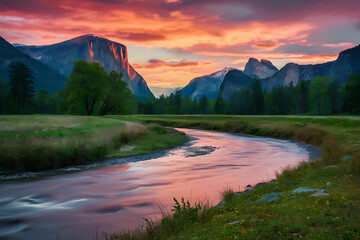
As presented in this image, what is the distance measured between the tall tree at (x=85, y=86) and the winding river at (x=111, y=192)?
152ft

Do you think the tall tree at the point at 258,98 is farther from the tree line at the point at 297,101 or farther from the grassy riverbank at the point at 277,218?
the grassy riverbank at the point at 277,218

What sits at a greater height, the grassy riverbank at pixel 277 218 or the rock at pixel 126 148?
the grassy riverbank at pixel 277 218

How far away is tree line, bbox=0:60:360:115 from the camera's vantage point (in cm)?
6506

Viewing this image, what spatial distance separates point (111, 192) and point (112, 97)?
60.9 meters

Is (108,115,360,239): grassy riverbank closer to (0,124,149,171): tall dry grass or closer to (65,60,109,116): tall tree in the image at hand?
(0,124,149,171): tall dry grass

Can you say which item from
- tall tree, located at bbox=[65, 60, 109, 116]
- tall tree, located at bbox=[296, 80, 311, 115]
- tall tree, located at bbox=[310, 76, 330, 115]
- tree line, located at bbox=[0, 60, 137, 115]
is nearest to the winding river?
tall tree, located at bbox=[65, 60, 109, 116]

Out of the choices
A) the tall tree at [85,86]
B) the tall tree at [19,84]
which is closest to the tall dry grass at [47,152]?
the tall tree at [85,86]

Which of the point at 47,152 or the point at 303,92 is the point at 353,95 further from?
the point at 47,152

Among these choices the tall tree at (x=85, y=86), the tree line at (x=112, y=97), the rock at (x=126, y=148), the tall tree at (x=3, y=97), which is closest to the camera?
the rock at (x=126, y=148)

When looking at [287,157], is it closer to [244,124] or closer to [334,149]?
[334,149]

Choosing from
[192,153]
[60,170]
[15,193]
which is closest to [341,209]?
[15,193]

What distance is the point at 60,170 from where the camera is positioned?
55.2ft

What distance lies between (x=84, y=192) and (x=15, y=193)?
119 inches

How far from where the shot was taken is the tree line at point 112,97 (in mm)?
65062
